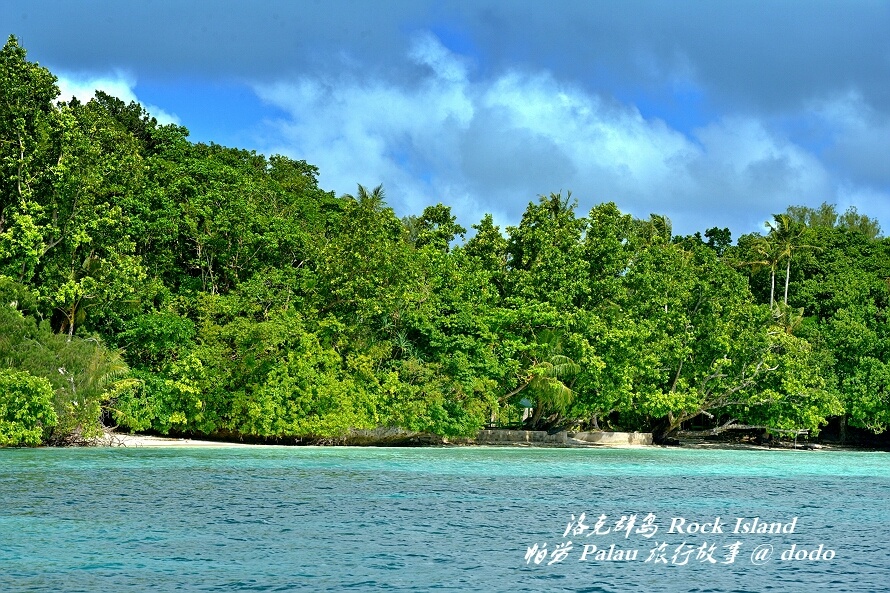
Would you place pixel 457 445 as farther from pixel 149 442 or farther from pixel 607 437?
pixel 149 442

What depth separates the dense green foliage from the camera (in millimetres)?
35250

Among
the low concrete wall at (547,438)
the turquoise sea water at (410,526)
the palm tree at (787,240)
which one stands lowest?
the turquoise sea water at (410,526)

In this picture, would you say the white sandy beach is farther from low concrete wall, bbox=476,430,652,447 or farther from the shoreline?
low concrete wall, bbox=476,430,652,447

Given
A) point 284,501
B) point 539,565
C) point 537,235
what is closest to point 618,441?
point 537,235

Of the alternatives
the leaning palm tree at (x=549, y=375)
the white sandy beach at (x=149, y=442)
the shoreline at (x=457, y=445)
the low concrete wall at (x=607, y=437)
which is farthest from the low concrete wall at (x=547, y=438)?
the white sandy beach at (x=149, y=442)

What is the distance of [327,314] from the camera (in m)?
41.9

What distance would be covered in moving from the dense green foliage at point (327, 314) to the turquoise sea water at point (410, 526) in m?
5.98

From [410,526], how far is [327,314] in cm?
2494

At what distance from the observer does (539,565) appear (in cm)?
1403

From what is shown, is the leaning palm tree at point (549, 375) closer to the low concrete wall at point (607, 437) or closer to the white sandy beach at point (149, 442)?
the low concrete wall at point (607, 437)

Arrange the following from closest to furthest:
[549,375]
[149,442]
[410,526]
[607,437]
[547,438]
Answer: [410,526] < [149,442] < [549,375] < [547,438] < [607,437]

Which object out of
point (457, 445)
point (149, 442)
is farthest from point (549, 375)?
point (149, 442)

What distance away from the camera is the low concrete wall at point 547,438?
4507 centimetres

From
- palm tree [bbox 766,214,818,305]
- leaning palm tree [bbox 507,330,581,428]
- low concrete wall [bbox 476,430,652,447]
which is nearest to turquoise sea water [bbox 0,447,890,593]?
leaning palm tree [bbox 507,330,581,428]
